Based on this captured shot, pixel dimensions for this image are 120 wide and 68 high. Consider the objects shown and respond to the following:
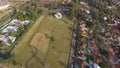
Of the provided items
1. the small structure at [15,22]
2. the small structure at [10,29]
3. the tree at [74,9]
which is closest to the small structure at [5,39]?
the small structure at [10,29]

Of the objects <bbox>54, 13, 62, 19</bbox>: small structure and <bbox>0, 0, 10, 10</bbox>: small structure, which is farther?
<bbox>0, 0, 10, 10</bbox>: small structure

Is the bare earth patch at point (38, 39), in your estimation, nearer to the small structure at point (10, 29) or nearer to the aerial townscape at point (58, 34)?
the aerial townscape at point (58, 34)

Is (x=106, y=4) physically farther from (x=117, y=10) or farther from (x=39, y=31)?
(x=39, y=31)

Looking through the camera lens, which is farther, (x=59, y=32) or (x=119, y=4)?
(x=119, y=4)

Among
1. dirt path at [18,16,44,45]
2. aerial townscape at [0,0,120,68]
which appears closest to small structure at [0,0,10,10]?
aerial townscape at [0,0,120,68]

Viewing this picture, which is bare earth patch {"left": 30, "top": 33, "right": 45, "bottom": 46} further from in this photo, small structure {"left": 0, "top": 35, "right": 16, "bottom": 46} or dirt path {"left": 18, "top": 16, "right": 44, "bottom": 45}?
small structure {"left": 0, "top": 35, "right": 16, "bottom": 46}

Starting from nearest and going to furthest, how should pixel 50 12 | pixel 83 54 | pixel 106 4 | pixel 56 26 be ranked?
pixel 83 54
pixel 56 26
pixel 50 12
pixel 106 4

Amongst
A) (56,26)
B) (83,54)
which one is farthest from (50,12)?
(83,54)
